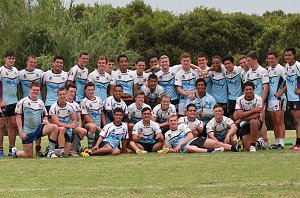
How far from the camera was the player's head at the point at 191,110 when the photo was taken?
601 inches

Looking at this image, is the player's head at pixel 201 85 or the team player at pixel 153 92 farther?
the team player at pixel 153 92

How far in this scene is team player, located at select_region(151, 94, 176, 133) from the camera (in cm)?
1566

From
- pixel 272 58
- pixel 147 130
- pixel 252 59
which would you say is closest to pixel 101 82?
pixel 147 130

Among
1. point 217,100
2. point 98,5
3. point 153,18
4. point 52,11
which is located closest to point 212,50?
point 153,18

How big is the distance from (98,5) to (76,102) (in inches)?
937

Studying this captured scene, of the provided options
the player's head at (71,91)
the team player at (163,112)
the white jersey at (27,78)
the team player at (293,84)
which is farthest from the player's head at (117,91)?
the team player at (293,84)

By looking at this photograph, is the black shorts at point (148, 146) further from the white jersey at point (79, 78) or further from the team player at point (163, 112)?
the white jersey at point (79, 78)

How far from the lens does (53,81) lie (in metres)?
15.5

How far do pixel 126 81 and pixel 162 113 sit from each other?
3.50ft

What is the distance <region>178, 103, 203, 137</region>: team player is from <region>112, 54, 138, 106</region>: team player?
136 centimetres

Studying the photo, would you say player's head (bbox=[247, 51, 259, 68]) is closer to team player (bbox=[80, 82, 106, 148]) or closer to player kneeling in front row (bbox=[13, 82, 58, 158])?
team player (bbox=[80, 82, 106, 148])

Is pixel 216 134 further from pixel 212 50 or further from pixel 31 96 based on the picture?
pixel 212 50

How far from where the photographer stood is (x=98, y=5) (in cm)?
3881

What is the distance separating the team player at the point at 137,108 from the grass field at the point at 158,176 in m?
2.00
